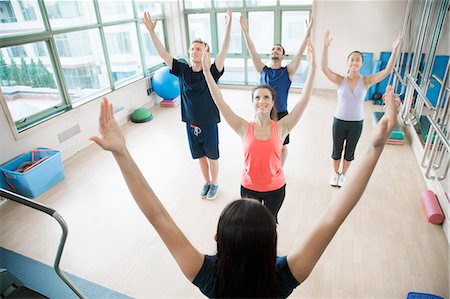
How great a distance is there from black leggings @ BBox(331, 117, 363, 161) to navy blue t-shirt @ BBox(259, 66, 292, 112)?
1.94 ft

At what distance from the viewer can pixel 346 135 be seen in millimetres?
3055

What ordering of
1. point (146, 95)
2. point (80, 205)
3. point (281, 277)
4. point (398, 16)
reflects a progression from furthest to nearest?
point (146, 95), point (398, 16), point (80, 205), point (281, 277)

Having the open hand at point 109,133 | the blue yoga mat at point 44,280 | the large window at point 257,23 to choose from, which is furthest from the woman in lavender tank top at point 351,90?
the large window at point 257,23

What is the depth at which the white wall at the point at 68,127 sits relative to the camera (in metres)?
3.42

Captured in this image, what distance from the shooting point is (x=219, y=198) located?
10.7ft

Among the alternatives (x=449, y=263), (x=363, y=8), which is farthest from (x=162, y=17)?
(x=449, y=263)

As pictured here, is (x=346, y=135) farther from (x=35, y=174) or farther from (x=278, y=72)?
(x=35, y=174)

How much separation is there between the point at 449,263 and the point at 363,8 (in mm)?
4836

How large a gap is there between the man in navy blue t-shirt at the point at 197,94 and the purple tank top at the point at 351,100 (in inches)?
47.4

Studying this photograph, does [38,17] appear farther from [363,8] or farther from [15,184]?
[363,8]

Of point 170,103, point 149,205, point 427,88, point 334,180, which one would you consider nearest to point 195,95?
point 334,180

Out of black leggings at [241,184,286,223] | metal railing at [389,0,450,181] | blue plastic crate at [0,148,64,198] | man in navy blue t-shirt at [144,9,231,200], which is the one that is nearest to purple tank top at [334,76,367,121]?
metal railing at [389,0,450,181]

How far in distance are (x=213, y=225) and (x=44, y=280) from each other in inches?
56.9

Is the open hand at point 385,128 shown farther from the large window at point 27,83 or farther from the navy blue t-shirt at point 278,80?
the large window at point 27,83
